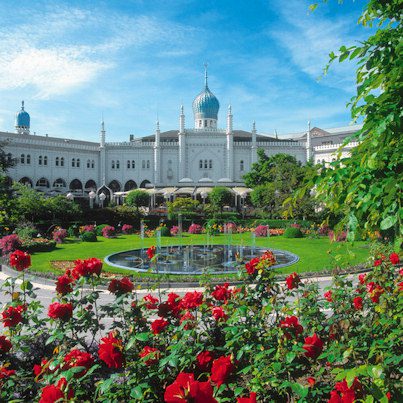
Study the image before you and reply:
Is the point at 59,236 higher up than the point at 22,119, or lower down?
lower down

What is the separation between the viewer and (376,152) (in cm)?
282

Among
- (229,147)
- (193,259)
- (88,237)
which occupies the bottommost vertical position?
(193,259)

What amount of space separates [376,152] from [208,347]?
221 cm

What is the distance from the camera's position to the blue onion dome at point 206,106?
2206 inches

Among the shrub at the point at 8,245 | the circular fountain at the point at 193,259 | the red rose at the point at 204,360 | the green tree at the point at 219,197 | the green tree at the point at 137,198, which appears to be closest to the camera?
the red rose at the point at 204,360

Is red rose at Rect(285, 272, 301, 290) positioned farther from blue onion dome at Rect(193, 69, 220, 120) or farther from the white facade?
blue onion dome at Rect(193, 69, 220, 120)

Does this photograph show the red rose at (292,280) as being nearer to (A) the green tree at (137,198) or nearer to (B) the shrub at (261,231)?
(B) the shrub at (261,231)

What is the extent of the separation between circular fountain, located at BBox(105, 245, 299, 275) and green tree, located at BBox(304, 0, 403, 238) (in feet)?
32.0

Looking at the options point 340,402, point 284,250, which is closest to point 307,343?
point 340,402

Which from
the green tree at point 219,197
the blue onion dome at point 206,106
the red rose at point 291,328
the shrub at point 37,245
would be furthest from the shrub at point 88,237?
the blue onion dome at point 206,106

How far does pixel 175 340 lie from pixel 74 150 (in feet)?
169

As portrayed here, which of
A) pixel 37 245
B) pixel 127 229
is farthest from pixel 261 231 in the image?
pixel 37 245

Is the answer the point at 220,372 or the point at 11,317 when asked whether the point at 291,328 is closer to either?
the point at 220,372

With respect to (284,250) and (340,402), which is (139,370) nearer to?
(340,402)
